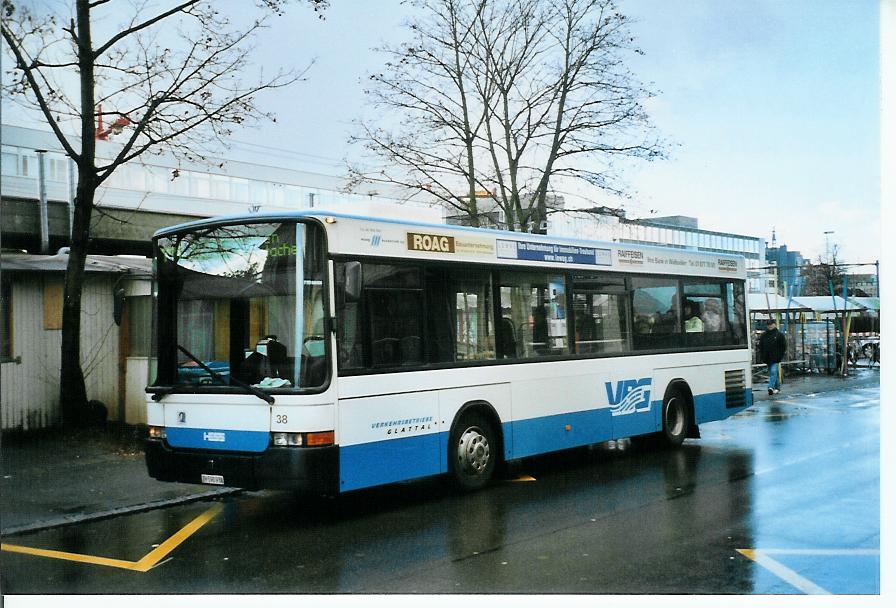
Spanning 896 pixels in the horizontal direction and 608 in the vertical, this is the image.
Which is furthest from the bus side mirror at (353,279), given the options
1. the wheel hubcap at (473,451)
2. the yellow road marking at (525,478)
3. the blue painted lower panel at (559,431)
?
the yellow road marking at (525,478)

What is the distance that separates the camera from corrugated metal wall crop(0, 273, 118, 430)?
13445mm

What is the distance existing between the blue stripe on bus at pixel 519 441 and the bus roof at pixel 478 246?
72.2 inches

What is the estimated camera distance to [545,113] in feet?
66.4

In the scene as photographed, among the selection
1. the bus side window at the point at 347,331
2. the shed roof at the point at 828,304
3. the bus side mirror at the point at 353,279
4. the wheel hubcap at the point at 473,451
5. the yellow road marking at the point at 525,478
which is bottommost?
the yellow road marking at the point at 525,478

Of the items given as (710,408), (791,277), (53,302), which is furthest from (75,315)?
(791,277)

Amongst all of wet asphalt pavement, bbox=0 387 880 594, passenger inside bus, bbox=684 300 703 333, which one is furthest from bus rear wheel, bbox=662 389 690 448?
wet asphalt pavement, bbox=0 387 880 594

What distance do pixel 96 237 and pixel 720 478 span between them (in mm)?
11169

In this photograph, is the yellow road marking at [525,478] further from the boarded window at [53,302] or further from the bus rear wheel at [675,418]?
the boarded window at [53,302]

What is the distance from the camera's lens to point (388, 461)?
9.09 metres

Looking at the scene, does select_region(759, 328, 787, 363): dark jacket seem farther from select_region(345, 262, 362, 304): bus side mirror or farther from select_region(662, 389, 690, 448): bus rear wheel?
select_region(345, 262, 362, 304): bus side mirror

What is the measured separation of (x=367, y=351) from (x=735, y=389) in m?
7.95

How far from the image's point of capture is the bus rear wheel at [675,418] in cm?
1335

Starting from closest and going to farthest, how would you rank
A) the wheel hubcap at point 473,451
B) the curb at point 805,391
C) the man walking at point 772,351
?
the wheel hubcap at point 473,451
the curb at point 805,391
the man walking at point 772,351

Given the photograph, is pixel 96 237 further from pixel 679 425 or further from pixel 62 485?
pixel 679 425
